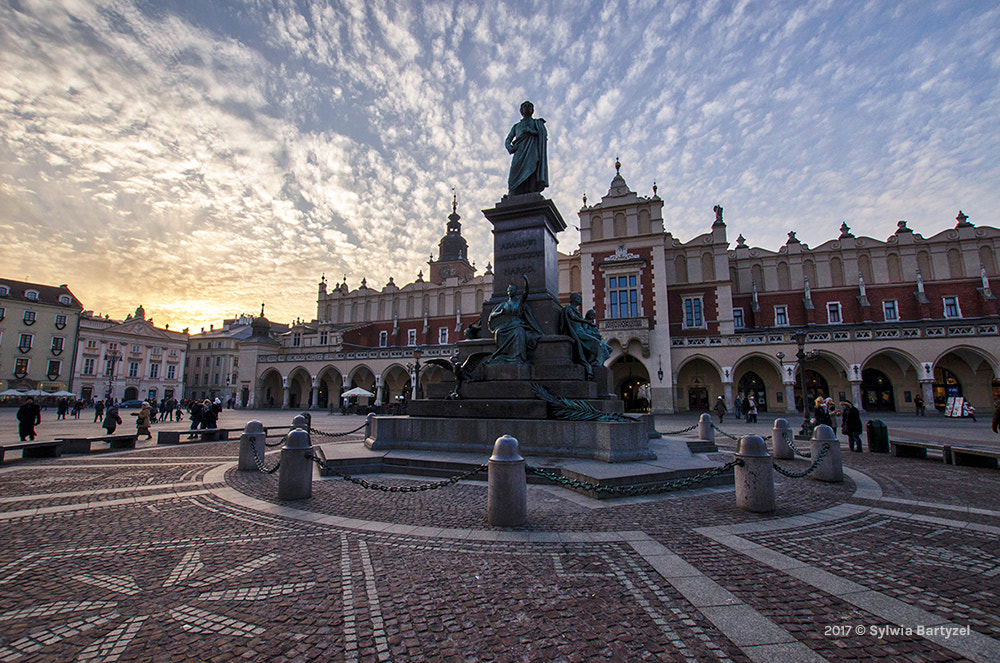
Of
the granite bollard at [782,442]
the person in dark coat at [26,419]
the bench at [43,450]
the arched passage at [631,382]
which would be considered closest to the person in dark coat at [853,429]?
the granite bollard at [782,442]

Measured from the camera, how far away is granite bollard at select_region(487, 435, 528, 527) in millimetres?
4746

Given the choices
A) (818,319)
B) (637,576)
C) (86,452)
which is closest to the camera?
(637,576)

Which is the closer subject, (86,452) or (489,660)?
(489,660)

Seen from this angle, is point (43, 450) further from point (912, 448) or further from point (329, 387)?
point (329, 387)

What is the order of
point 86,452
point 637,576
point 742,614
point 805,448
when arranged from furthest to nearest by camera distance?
point 805,448 < point 86,452 < point 637,576 < point 742,614

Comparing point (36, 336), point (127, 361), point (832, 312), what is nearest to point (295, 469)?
point (832, 312)

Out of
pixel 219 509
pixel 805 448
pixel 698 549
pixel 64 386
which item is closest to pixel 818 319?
pixel 805 448

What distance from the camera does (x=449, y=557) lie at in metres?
3.97

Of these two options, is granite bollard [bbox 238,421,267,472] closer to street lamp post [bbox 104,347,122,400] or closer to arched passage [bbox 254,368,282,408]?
arched passage [bbox 254,368,282,408]

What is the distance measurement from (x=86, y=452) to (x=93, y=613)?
462 inches

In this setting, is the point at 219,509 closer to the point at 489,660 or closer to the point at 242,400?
the point at 489,660

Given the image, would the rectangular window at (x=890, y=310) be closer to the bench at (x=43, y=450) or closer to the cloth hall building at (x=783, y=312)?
the cloth hall building at (x=783, y=312)

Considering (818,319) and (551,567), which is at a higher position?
(818,319)

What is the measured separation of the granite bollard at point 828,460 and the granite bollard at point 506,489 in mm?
5613
